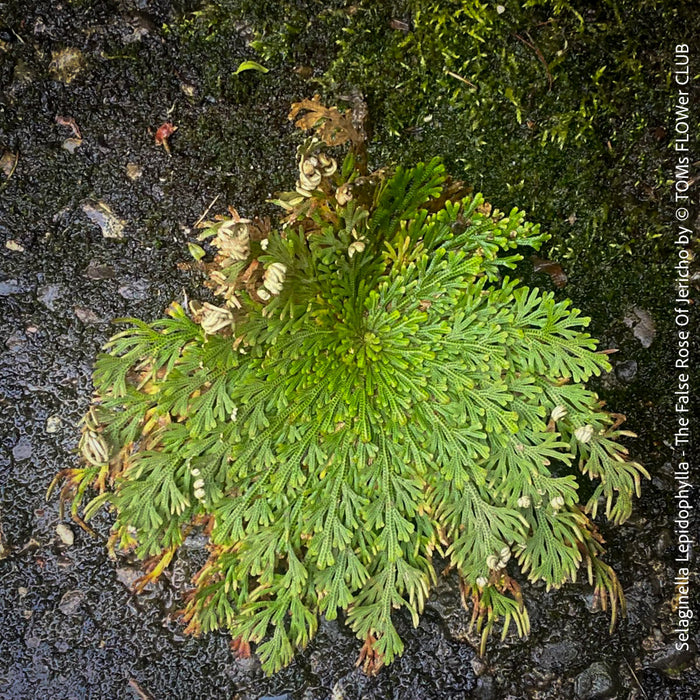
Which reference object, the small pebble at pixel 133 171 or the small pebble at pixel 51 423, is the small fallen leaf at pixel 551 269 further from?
the small pebble at pixel 51 423

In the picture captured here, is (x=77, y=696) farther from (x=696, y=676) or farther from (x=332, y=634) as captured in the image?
(x=696, y=676)

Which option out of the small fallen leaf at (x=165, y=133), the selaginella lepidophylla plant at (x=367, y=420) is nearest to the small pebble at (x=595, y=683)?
the selaginella lepidophylla plant at (x=367, y=420)

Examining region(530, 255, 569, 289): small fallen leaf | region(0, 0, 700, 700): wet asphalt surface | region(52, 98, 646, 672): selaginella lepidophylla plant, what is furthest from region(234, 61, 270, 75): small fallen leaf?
region(530, 255, 569, 289): small fallen leaf

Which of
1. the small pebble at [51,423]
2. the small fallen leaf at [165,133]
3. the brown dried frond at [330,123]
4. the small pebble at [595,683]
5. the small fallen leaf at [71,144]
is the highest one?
the brown dried frond at [330,123]

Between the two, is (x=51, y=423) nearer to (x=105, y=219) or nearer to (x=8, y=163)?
(x=105, y=219)

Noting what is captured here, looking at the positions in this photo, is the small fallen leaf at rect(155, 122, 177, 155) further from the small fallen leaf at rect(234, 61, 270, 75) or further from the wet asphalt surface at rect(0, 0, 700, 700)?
the small fallen leaf at rect(234, 61, 270, 75)

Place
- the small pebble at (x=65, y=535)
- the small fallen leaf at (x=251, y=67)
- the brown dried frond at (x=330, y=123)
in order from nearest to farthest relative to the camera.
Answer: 1. the brown dried frond at (x=330, y=123)
2. the small fallen leaf at (x=251, y=67)
3. the small pebble at (x=65, y=535)
